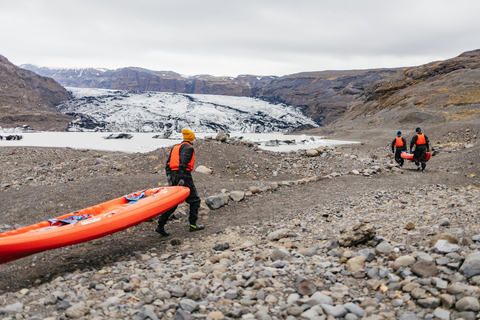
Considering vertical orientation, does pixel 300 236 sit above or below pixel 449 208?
below

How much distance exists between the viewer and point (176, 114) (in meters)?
53.8

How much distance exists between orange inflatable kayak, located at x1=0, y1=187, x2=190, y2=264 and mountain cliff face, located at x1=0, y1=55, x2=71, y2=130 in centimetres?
4753

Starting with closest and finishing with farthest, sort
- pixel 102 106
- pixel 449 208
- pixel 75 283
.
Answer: pixel 75 283
pixel 449 208
pixel 102 106

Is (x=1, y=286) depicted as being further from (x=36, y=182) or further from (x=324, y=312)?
(x=36, y=182)

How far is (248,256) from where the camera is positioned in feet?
14.0

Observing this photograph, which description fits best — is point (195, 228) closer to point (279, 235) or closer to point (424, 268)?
point (279, 235)

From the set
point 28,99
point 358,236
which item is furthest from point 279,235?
point 28,99

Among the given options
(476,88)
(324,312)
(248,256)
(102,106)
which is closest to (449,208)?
(248,256)

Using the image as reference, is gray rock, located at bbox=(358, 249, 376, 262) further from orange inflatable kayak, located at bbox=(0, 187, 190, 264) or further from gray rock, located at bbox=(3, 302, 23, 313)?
gray rock, located at bbox=(3, 302, 23, 313)

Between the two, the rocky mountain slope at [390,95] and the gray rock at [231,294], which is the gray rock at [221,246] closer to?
the gray rock at [231,294]

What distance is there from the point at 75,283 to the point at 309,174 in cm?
864

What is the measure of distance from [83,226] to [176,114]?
50401mm

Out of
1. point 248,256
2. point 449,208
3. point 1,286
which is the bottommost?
point 1,286

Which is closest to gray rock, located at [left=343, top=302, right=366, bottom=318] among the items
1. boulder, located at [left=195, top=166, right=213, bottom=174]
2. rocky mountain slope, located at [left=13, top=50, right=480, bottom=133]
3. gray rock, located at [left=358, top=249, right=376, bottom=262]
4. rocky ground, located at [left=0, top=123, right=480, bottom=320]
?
rocky ground, located at [left=0, top=123, right=480, bottom=320]
